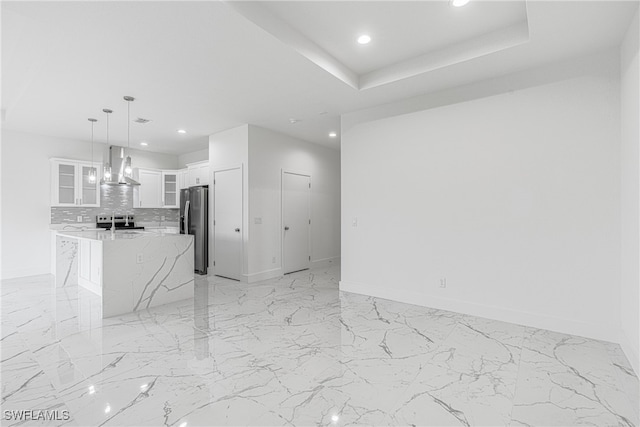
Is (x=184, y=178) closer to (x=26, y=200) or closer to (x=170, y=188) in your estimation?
(x=170, y=188)

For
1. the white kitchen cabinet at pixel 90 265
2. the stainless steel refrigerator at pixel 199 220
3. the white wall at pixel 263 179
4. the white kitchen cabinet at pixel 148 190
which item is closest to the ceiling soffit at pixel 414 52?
the white wall at pixel 263 179

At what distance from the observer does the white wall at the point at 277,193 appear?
17.5 ft

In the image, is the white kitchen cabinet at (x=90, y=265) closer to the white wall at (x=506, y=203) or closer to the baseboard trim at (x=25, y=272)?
the baseboard trim at (x=25, y=272)

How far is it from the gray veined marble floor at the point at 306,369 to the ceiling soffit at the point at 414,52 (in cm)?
269

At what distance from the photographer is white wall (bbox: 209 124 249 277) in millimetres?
5242

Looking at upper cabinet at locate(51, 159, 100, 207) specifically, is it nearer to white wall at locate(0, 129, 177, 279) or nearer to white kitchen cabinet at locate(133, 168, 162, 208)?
white wall at locate(0, 129, 177, 279)

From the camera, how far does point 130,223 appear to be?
23.3 feet

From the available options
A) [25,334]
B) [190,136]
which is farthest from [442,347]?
[190,136]

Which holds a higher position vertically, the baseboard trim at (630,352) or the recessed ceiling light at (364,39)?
the recessed ceiling light at (364,39)

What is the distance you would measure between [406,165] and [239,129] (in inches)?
116

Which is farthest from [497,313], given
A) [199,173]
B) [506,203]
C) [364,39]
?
[199,173]

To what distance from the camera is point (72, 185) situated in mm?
6168

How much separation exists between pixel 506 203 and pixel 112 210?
7.41 meters

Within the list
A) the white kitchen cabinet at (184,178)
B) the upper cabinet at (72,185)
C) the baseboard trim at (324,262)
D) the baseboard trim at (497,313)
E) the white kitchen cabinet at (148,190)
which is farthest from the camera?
the white kitchen cabinet at (148,190)
